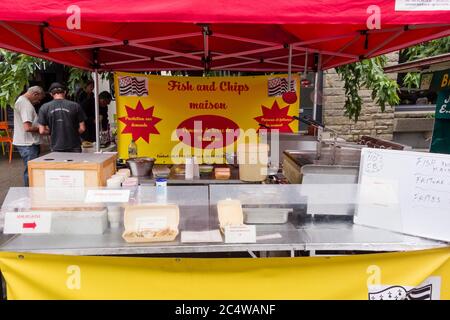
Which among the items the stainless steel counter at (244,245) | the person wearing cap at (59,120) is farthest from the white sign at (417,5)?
the person wearing cap at (59,120)

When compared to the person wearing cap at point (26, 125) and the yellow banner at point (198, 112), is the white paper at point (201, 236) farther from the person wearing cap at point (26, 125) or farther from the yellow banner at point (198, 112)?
the person wearing cap at point (26, 125)

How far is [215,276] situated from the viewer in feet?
6.66

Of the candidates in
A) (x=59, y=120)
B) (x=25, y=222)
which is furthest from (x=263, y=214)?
(x=59, y=120)

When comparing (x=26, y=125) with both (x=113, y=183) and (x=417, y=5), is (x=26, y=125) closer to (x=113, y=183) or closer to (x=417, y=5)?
(x=113, y=183)

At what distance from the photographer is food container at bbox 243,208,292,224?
2.36m

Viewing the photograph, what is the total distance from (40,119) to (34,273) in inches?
171

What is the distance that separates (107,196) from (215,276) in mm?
806

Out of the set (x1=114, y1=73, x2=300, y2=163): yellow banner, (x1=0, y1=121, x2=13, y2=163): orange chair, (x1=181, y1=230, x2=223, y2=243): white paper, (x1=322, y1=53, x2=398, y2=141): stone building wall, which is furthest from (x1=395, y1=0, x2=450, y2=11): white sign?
(x1=0, y1=121, x2=13, y2=163): orange chair

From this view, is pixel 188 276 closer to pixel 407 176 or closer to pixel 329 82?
pixel 407 176

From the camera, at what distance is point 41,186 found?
234cm

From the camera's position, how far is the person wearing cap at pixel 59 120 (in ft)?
18.6
